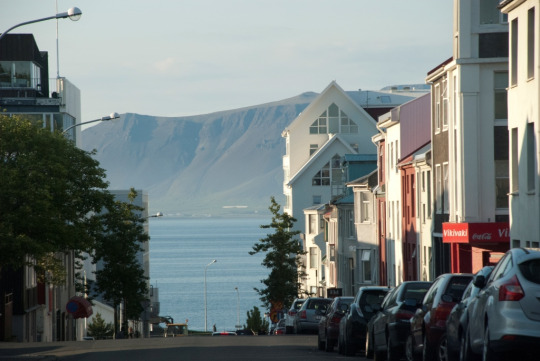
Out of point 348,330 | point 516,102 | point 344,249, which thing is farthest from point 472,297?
point 344,249

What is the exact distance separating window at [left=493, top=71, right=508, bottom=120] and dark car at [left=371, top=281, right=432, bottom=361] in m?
17.8

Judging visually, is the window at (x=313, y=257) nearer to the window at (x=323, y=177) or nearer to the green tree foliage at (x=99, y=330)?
the window at (x=323, y=177)

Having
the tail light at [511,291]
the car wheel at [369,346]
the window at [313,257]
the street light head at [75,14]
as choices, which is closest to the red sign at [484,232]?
the car wheel at [369,346]

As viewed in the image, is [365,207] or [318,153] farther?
[318,153]

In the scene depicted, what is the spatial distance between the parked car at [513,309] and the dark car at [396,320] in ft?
18.4

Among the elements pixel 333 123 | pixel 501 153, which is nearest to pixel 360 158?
pixel 333 123

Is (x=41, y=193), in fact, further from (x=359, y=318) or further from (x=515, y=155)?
(x=359, y=318)

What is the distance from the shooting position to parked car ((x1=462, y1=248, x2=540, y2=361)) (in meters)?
12.6

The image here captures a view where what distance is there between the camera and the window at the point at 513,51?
30861mm

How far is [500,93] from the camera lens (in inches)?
1505

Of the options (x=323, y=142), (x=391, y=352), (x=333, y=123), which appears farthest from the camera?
(x=323, y=142)

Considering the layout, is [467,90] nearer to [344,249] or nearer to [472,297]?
[472,297]

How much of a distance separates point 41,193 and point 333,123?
71.0m

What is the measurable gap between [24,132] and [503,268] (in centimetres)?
2935
